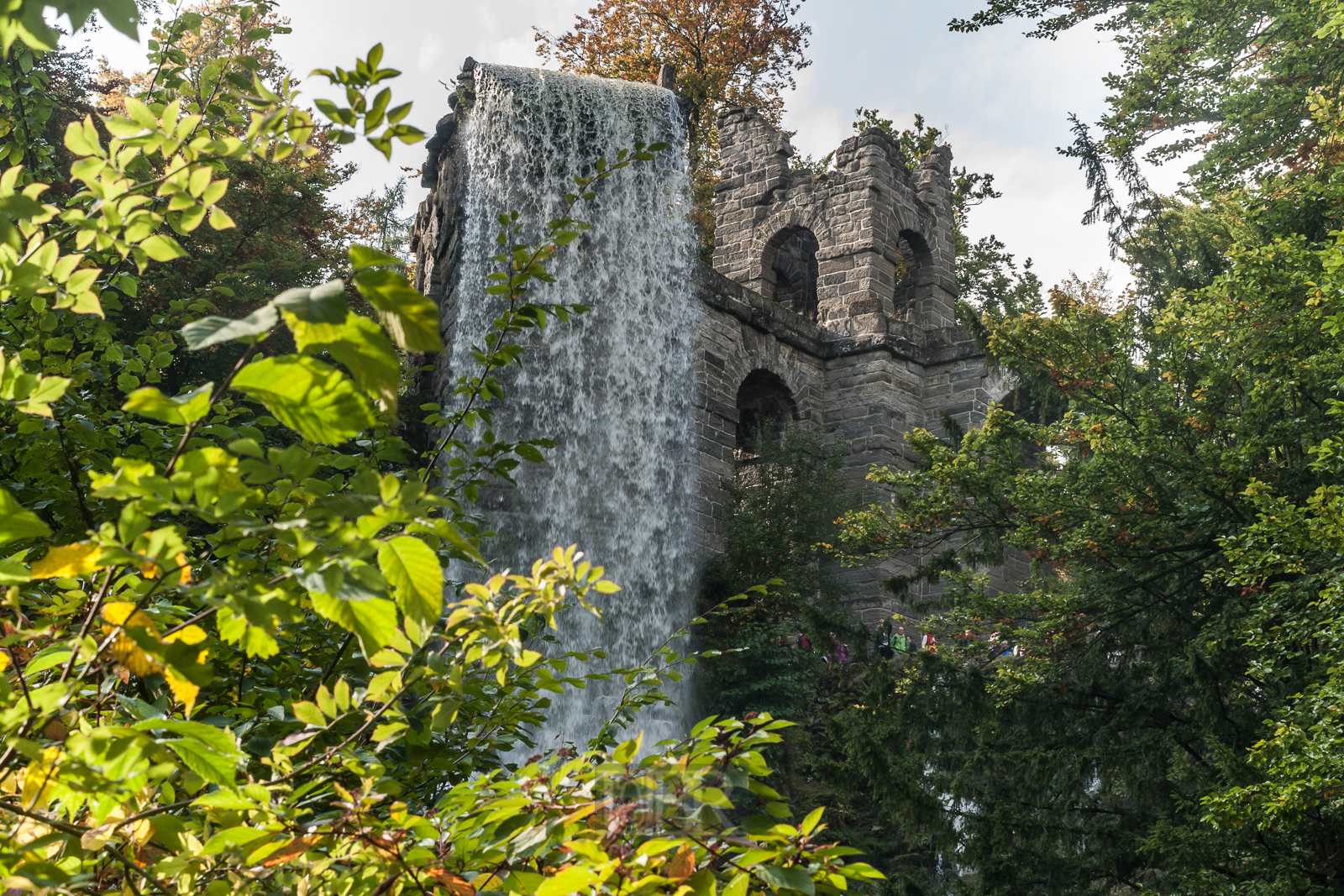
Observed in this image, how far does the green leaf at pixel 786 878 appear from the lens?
1.32 metres

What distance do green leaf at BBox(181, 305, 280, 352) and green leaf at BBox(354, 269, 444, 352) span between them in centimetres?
10

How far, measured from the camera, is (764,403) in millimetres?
15297

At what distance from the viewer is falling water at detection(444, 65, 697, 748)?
12227 mm

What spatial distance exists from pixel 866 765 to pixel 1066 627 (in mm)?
1645

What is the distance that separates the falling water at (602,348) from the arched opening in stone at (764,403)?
6.18 ft

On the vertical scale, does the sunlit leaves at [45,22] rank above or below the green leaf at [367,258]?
above

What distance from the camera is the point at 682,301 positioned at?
44.6 feet

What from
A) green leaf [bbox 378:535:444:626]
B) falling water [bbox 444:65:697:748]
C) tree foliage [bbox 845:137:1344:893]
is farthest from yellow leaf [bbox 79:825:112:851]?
falling water [bbox 444:65:697:748]

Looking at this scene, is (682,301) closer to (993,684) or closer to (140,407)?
(993,684)

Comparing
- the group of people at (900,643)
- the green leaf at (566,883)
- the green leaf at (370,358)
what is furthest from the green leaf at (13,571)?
the group of people at (900,643)

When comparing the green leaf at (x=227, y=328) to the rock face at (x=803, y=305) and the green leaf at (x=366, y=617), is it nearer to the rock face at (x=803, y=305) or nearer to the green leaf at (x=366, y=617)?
the green leaf at (x=366, y=617)

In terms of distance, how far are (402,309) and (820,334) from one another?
48.2 ft

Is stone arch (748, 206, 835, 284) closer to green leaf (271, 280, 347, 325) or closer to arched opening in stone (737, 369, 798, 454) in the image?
arched opening in stone (737, 369, 798, 454)

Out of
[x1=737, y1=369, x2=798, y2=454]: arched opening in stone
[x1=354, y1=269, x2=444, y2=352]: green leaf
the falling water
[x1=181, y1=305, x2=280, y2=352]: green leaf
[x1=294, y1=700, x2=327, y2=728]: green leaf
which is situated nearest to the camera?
[x1=181, y1=305, x2=280, y2=352]: green leaf
